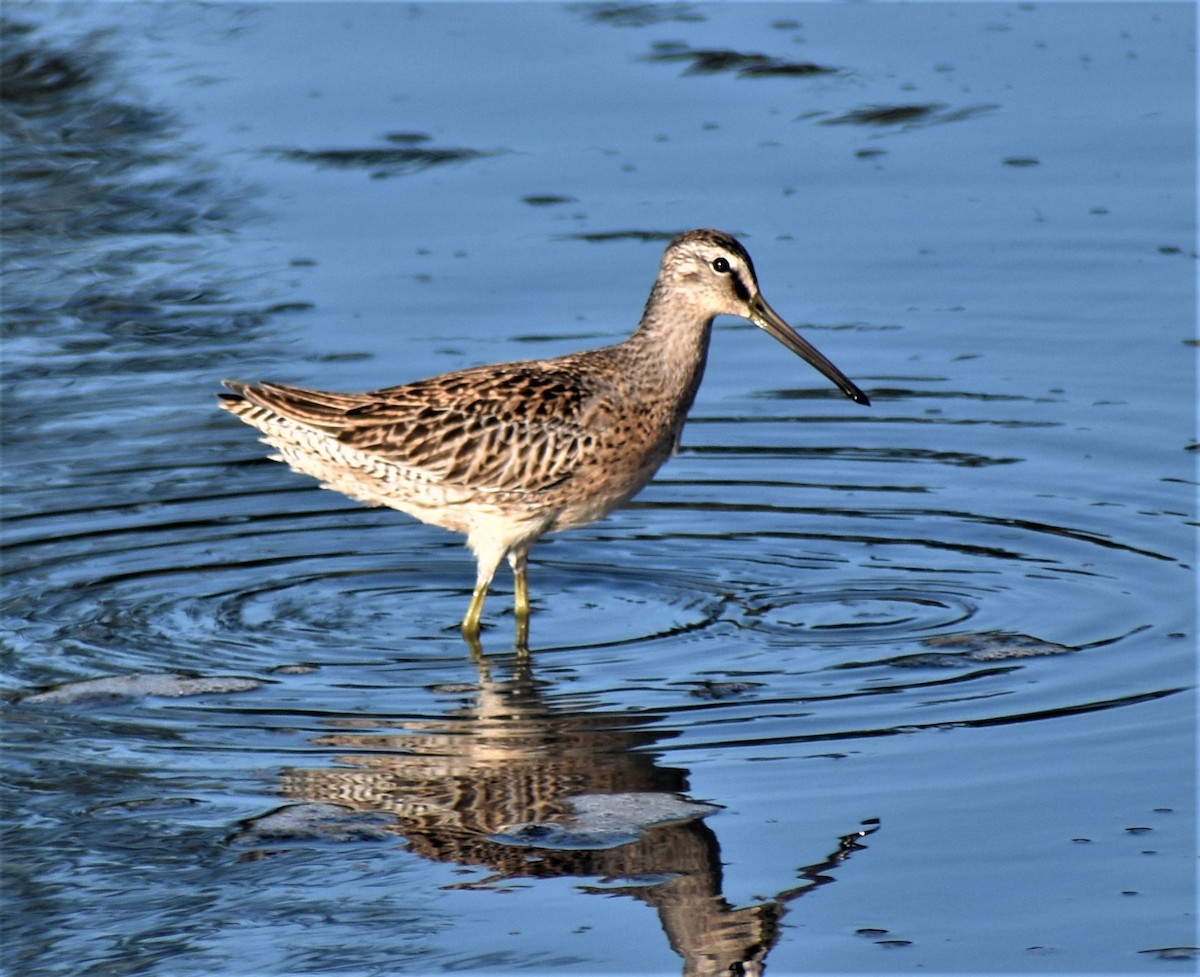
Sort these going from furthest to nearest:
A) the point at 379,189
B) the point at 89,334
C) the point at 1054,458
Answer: the point at 379,189, the point at 89,334, the point at 1054,458

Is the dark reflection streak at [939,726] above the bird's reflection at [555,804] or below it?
above

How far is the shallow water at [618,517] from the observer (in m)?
5.49

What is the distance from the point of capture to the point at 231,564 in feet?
26.9

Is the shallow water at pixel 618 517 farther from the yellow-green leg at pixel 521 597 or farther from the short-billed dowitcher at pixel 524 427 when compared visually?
the short-billed dowitcher at pixel 524 427

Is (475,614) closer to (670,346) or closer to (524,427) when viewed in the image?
(524,427)

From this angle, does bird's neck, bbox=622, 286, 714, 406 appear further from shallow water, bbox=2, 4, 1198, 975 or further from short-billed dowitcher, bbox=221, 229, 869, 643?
shallow water, bbox=2, 4, 1198, 975

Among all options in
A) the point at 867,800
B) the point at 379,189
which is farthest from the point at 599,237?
the point at 867,800

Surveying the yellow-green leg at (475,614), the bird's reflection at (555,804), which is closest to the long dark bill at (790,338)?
the yellow-green leg at (475,614)

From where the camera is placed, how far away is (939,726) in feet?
21.3

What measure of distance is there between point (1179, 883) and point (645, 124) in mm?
7470

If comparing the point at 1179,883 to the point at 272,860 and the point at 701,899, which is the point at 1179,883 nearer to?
the point at 701,899

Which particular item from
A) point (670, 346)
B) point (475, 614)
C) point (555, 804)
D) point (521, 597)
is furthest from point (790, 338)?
point (555, 804)

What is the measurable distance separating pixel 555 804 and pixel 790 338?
102 inches

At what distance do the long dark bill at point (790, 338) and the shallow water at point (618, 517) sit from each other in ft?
1.92
